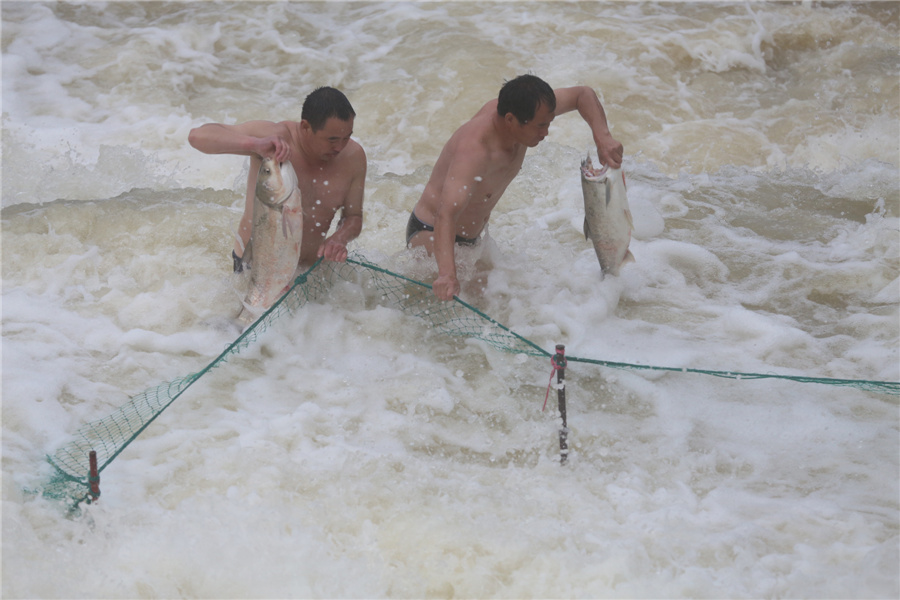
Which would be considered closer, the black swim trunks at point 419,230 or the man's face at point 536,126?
the man's face at point 536,126

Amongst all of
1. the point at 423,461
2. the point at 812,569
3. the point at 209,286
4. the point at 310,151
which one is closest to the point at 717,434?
the point at 812,569

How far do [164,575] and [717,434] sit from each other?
8.73 feet

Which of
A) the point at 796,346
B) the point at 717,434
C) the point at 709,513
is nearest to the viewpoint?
the point at 709,513

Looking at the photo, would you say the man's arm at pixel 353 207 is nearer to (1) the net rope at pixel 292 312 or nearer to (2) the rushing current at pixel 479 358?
(1) the net rope at pixel 292 312

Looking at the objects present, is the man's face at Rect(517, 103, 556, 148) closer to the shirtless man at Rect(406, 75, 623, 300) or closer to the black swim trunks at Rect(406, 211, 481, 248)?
the shirtless man at Rect(406, 75, 623, 300)

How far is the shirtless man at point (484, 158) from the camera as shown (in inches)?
168

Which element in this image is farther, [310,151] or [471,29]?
[471,29]

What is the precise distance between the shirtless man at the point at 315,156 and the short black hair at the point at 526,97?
2.68 ft

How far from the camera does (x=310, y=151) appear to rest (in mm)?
4461

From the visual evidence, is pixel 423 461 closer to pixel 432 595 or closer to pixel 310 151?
pixel 432 595

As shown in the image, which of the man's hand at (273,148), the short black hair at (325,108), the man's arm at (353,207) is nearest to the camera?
the man's hand at (273,148)

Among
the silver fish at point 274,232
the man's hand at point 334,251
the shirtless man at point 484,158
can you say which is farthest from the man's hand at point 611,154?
the silver fish at point 274,232

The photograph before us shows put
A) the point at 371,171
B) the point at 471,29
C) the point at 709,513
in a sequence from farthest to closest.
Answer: the point at 471,29 → the point at 371,171 → the point at 709,513

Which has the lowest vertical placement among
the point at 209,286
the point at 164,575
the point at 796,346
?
the point at 164,575
